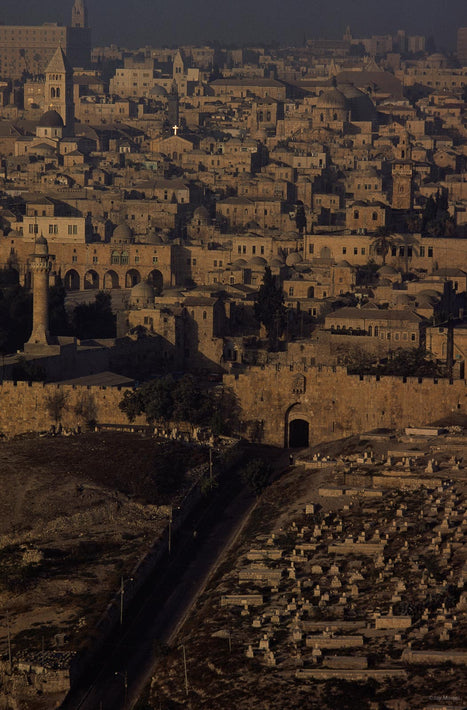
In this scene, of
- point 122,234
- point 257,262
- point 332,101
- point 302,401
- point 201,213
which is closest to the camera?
point 302,401

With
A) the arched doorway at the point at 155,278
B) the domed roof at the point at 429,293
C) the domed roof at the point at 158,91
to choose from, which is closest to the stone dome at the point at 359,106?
the domed roof at the point at 158,91

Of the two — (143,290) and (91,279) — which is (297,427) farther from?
(91,279)

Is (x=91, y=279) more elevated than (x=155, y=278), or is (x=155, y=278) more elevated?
(x=155, y=278)

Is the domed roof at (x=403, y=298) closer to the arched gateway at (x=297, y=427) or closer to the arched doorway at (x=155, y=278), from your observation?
the arched doorway at (x=155, y=278)

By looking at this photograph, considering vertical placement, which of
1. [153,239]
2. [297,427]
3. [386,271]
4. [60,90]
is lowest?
[297,427]

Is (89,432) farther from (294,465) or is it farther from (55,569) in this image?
(55,569)

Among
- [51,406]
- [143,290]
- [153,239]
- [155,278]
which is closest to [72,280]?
[155,278]

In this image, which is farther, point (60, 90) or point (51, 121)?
point (60, 90)
